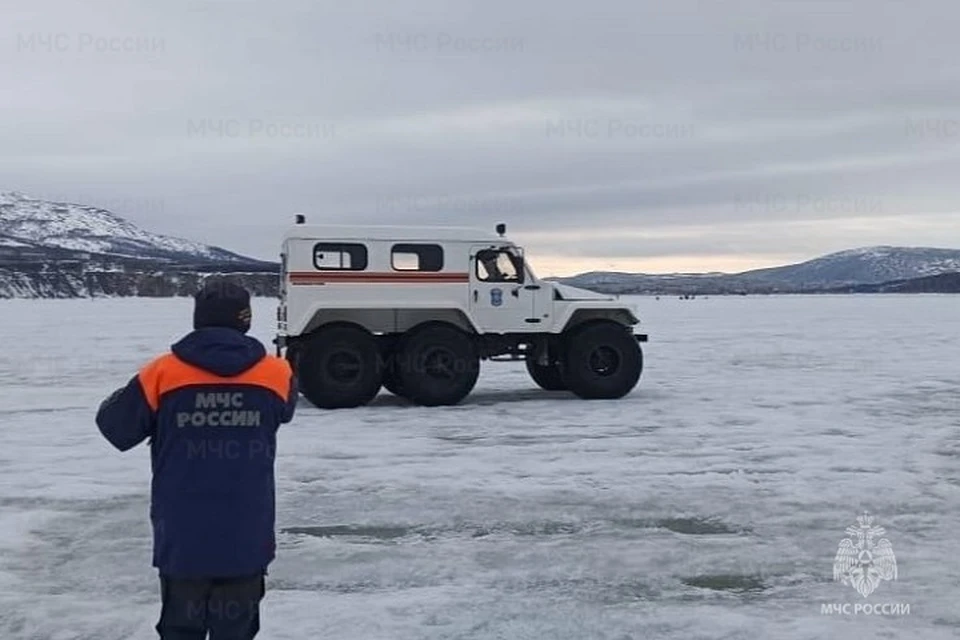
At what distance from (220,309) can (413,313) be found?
10180mm

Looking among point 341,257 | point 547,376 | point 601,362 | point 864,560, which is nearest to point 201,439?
point 864,560

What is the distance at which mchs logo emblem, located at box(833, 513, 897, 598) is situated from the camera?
20.2ft

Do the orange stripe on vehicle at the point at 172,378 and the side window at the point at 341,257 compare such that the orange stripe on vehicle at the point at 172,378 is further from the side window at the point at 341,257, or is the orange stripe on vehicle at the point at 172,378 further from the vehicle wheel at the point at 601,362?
the vehicle wheel at the point at 601,362

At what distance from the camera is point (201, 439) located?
144 inches

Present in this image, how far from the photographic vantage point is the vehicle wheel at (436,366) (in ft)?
45.3

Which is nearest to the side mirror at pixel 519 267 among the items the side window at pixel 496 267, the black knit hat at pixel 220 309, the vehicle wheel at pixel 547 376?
the side window at pixel 496 267

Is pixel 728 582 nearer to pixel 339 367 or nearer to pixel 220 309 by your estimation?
pixel 220 309

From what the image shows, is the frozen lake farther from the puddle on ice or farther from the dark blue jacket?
the dark blue jacket

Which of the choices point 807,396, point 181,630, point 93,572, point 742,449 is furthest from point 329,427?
point 181,630

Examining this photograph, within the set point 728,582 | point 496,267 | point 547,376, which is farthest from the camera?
point 547,376

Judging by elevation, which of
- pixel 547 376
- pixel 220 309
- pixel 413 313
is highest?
pixel 220 309

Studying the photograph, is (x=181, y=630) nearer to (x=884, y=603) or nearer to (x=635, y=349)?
(x=884, y=603)

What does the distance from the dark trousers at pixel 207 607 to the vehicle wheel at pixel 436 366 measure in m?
10.0

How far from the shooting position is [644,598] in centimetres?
582
